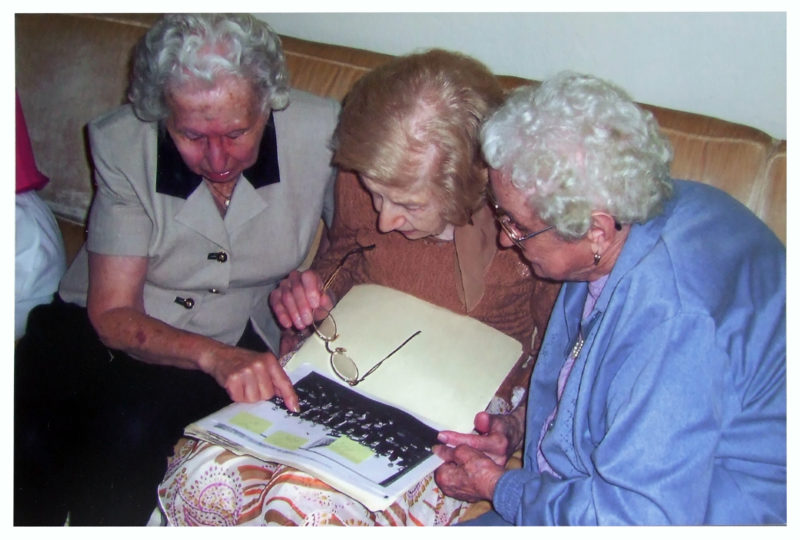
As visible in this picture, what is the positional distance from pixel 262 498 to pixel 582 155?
2.69 ft

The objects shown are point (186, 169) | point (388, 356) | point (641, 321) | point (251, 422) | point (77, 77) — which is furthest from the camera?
point (77, 77)

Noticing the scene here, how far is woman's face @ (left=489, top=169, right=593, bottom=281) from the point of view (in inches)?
45.5

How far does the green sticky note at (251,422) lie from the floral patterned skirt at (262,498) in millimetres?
64

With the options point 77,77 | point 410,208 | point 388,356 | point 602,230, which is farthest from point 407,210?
point 77,77

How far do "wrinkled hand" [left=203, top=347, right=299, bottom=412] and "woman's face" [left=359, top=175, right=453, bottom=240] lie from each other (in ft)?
1.15

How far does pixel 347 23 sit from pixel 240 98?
73 cm

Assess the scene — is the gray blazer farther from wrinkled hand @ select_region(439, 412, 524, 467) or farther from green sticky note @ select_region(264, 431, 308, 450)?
wrinkled hand @ select_region(439, 412, 524, 467)

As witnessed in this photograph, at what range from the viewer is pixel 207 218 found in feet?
5.17

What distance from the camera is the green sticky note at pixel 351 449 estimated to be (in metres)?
1.24

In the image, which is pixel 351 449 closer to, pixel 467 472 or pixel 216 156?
pixel 467 472

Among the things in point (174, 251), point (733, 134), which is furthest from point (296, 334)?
point (733, 134)

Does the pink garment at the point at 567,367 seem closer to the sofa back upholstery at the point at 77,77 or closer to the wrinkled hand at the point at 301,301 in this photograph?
the wrinkled hand at the point at 301,301

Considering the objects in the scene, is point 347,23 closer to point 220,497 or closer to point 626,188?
point 626,188

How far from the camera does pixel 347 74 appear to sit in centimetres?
183
